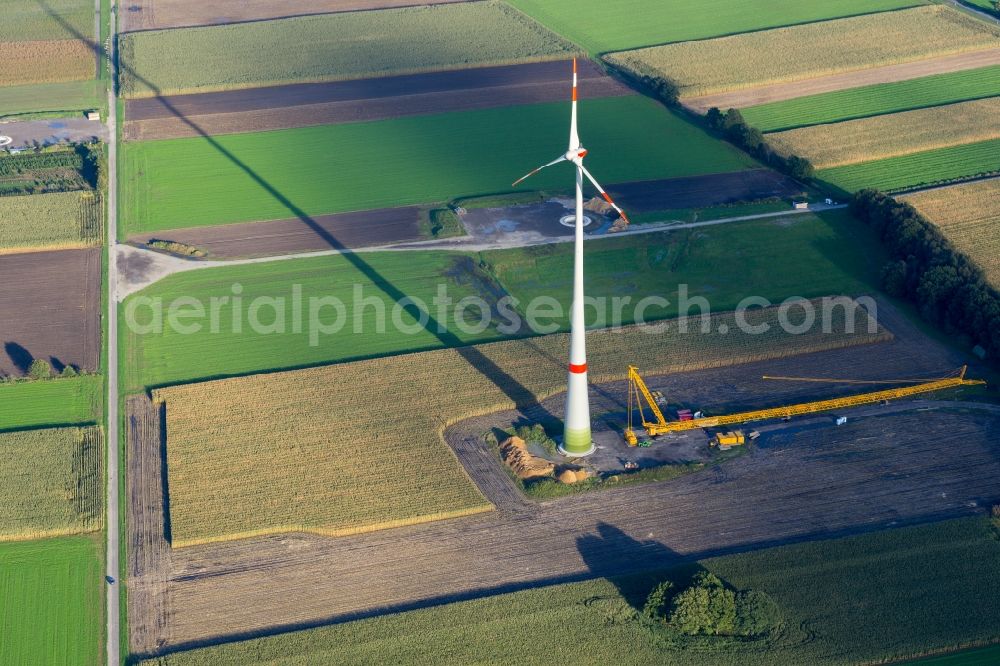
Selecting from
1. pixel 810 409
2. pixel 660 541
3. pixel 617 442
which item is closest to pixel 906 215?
pixel 810 409

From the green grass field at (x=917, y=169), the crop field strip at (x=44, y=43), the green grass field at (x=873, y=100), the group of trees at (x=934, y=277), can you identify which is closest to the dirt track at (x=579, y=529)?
the group of trees at (x=934, y=277)

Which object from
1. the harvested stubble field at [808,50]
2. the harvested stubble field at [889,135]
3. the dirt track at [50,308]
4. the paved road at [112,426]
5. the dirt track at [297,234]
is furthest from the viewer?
the harvested stubble field at [808,50]

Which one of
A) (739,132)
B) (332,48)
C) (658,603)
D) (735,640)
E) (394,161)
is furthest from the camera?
(332,48)

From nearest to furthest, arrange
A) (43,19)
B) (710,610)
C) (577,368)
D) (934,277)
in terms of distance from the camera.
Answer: (710,610)
(577,368)
(934,277)
(43,19)

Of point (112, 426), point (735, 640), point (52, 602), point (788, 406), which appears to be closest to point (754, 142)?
point (788, 406)

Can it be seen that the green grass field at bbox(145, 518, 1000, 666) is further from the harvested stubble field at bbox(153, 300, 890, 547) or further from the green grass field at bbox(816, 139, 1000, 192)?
the green grass field at bbox(816, 139, 1000, 192)

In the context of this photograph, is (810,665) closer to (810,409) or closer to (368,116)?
(810,409)

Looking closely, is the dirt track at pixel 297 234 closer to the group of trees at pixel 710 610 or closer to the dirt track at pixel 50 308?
the dirt track at pixel 50 308

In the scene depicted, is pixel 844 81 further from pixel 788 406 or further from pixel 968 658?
pixel 968 658

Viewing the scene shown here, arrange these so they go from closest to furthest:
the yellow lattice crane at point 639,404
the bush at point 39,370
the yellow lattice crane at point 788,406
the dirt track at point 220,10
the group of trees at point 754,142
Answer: the yellow lattice crane at point 639,404
the yellow lattice crane at point 788,406
the bush at point 39,370
the group of trees at point 754,142
the dirt track at point 220,10
